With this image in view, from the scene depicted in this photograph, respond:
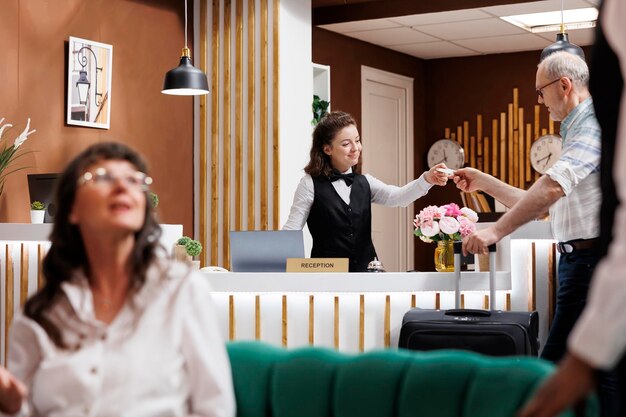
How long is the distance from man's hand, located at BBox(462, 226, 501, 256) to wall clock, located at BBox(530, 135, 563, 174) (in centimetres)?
607

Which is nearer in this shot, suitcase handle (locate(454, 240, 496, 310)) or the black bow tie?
suitcase handle (locate(454, 240, 496, 310))

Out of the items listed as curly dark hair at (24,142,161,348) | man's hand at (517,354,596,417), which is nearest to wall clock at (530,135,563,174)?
curly dark hair at (24,142,161,348)

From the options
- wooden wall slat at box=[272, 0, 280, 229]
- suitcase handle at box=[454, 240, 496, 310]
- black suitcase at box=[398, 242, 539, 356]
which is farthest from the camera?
wooden wall slat at box=[272, 0, 280, 229]

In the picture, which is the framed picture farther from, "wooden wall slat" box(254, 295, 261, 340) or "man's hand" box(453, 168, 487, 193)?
"man's hand" box(453, 168, 487, 193)

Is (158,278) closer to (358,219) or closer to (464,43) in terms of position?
(358,219)

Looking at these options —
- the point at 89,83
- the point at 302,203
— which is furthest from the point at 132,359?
the point at 89,83

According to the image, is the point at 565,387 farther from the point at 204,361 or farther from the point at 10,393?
the point at 10,393

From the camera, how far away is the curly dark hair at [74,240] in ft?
6.17

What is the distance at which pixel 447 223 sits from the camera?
13.5 ft

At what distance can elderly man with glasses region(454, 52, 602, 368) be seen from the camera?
332 cm

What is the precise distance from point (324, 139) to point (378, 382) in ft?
10.9

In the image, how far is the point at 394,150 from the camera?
9.84 m

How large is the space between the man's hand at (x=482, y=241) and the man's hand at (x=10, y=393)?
2.11 meters

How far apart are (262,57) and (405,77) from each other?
2.80 m
